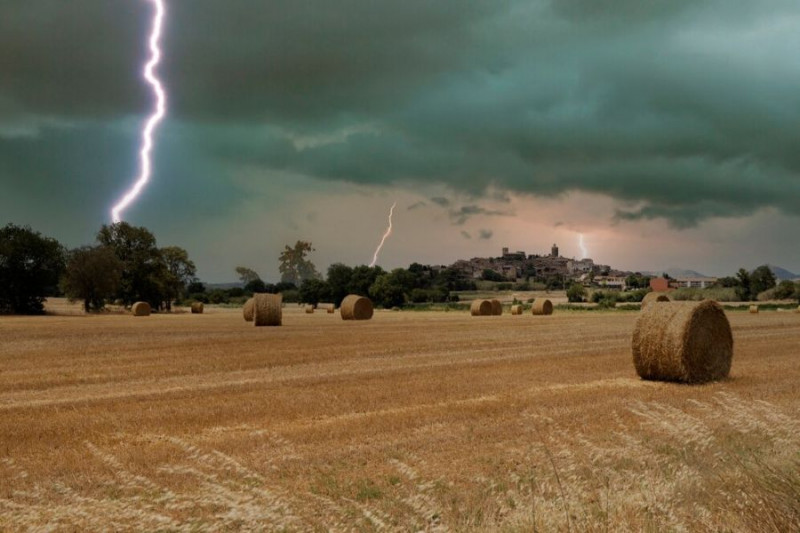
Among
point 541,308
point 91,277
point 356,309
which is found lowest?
point 541,308

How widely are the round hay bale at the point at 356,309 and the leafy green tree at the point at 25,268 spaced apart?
35094mm

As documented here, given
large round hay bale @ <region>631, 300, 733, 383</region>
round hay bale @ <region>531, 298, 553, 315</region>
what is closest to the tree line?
round hay bale @ <region>531, 298, 553, 315</region>

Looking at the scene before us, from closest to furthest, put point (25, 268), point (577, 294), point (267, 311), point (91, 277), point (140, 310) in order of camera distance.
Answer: point (267, 311), point (140, 310), point (25, 268), point (91, 277), point (577, 294)

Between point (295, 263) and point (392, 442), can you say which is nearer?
point (392, 442)

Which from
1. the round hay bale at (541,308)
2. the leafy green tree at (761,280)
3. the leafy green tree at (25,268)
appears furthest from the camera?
the leafy green tree at (761,280)

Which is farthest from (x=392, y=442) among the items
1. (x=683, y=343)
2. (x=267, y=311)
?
(x=267, y=311)

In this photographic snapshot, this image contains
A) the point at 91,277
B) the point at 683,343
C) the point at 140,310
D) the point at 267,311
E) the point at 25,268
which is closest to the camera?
the point at 683,343

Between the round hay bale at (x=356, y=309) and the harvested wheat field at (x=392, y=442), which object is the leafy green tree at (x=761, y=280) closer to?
the round hay bale at (x=356, y=309)

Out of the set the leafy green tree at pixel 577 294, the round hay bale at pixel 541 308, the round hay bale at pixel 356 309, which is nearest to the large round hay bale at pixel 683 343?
the round hay bale at pixel 356 309

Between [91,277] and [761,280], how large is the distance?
3191 inches

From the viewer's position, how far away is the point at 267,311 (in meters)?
37.5

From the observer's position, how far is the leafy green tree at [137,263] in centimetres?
7544

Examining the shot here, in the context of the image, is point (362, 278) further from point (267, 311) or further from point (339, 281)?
point (267, 311)

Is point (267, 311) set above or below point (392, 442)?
above
